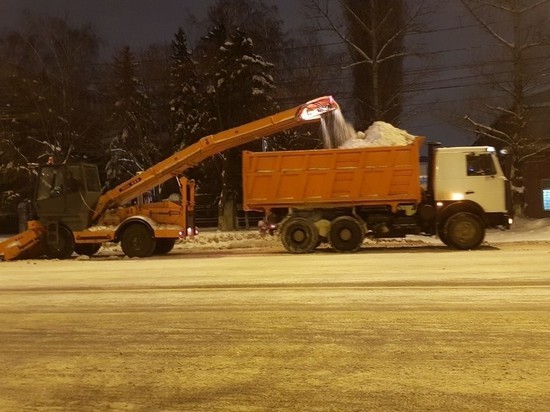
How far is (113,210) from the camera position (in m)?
17.8

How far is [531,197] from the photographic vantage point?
114 ft

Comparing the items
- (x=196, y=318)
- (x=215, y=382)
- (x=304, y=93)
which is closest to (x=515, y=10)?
(x=304, y=93)

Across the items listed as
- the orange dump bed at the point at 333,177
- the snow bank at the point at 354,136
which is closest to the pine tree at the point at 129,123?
the snow bank at the point at 354,136

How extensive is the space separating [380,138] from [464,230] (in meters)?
3.53

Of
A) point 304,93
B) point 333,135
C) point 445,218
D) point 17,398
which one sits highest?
point 304,93

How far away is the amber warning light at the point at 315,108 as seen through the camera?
1705 cm

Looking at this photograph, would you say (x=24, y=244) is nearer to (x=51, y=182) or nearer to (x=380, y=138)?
(x=51, y=182)

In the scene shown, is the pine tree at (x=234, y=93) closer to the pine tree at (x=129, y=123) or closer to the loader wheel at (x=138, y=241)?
the pine tree at (x=129, y=123)

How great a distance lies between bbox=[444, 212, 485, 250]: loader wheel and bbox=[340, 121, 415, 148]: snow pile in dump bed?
8.19 ft

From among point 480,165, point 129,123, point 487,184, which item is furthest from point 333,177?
point 129,123

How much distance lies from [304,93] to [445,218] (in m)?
18.3

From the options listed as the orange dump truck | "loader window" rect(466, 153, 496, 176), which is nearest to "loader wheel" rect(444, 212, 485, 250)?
the orange dump truck

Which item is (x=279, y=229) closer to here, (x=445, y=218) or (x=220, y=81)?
(x=445, y=218)

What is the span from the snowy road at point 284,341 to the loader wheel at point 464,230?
4228 millimetres
